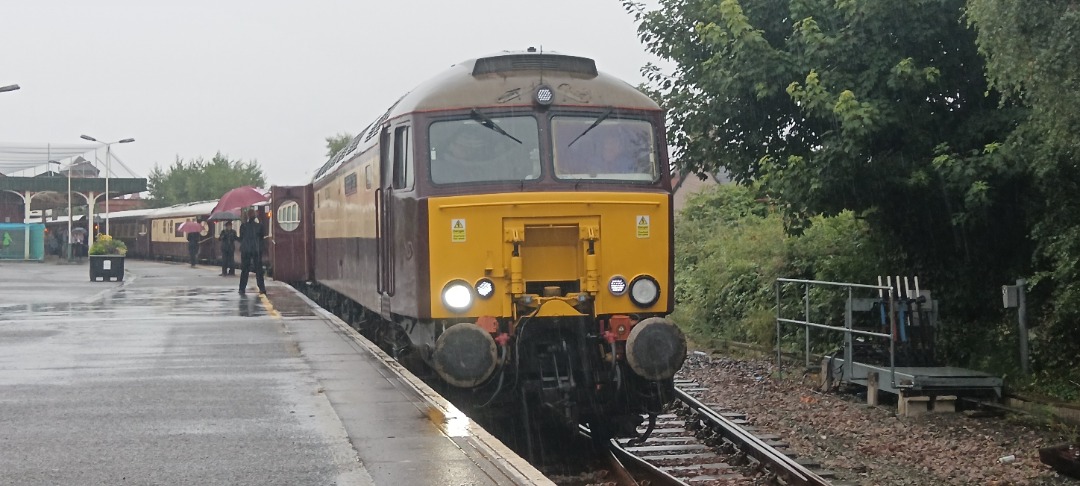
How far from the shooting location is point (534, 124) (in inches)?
396

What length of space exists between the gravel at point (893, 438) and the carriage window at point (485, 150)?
3494mm

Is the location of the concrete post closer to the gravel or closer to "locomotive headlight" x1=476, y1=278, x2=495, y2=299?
the gravel

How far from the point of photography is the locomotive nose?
9508mm

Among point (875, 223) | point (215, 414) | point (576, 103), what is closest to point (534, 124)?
point (576, 103)

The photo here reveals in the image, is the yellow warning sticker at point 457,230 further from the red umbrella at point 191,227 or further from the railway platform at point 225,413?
the red umbrella at point 191,227

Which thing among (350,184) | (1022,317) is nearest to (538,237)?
(350,184)

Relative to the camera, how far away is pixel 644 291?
32.3 ft

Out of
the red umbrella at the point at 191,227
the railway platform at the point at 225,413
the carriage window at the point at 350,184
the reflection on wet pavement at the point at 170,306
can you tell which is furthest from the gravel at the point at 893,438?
the red umbrella at the point at 191,227

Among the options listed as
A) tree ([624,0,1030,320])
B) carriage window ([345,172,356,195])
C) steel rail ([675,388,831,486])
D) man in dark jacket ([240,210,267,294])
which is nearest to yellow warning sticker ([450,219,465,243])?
steel rail ([675,388,831,486])

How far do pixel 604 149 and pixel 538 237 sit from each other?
1031 millimetres

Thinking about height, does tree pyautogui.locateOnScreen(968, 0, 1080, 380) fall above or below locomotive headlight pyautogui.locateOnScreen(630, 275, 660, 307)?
above

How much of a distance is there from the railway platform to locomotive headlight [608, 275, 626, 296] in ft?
5.55

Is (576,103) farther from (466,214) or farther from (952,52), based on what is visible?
(952,52)

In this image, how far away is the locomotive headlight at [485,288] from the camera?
9.59 metres
